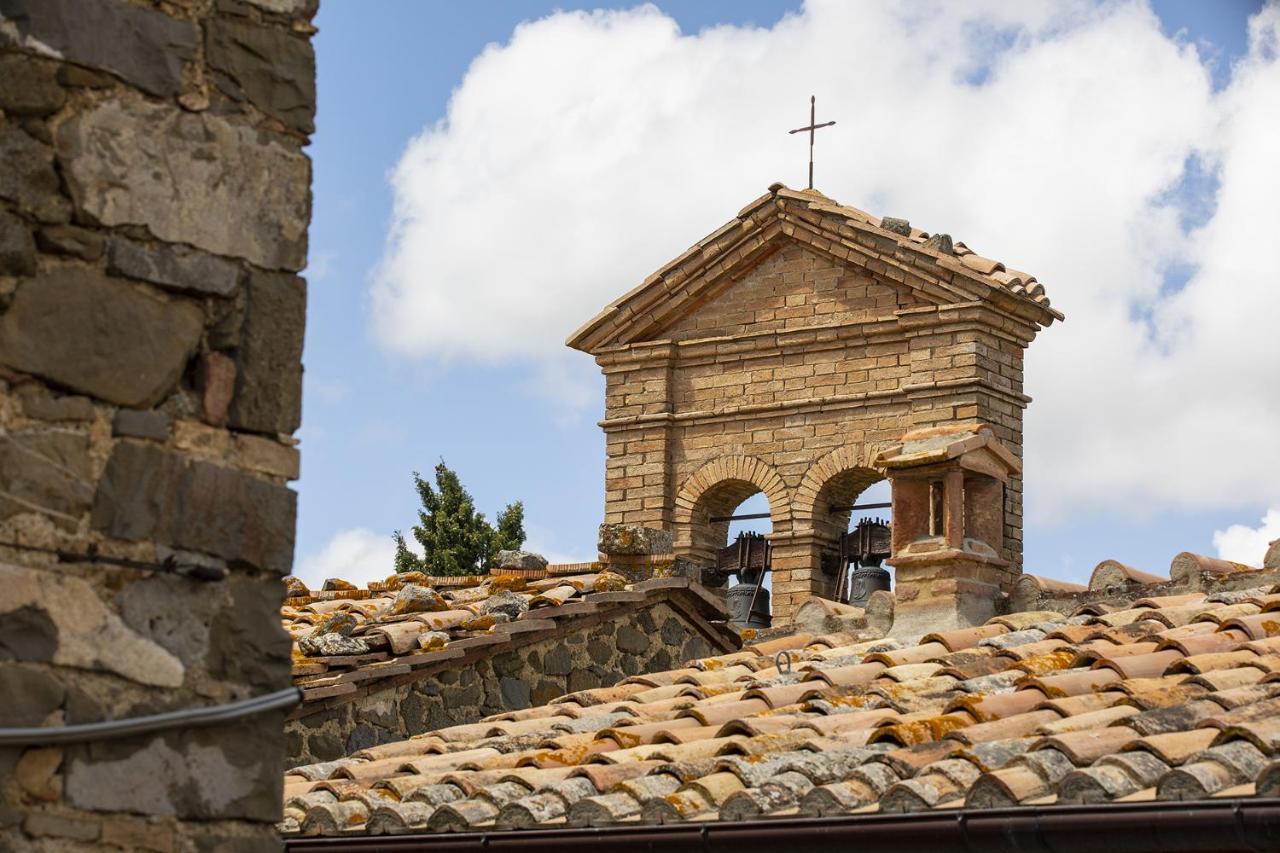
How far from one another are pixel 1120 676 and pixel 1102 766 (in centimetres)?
174

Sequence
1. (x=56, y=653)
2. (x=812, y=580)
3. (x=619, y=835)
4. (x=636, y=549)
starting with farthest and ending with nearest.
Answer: (x=812, y=580)
(x=636, y=549)
(x=619, y=835)
(x=56, y=653)

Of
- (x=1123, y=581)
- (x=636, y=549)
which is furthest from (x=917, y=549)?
(x=636, y=549)

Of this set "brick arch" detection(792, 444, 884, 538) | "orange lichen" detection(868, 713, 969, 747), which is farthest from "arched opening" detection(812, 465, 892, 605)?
"orange lichen" detection(868, 713, 969, 747)

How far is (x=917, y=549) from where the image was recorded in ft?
31.4

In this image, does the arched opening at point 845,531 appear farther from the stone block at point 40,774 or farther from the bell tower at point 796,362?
the stone block at point 40,774

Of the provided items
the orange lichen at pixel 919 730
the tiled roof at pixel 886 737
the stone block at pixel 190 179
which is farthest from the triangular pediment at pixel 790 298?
the stone block at pixel 190 179

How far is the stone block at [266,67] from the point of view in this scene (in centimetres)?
388

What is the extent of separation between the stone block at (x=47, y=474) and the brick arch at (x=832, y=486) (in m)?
14.2

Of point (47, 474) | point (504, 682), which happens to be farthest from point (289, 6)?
point (504, 682)

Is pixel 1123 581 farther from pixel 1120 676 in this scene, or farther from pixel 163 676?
pixel 163 676

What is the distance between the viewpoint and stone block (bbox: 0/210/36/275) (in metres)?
3.52

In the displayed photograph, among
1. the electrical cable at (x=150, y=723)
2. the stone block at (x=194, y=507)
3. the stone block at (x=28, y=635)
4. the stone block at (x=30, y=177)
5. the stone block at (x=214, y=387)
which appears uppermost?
the stone block at (x=30, y=177)

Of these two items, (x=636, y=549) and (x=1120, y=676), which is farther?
(x=636, y=549)

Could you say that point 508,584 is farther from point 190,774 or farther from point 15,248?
point 15,248
